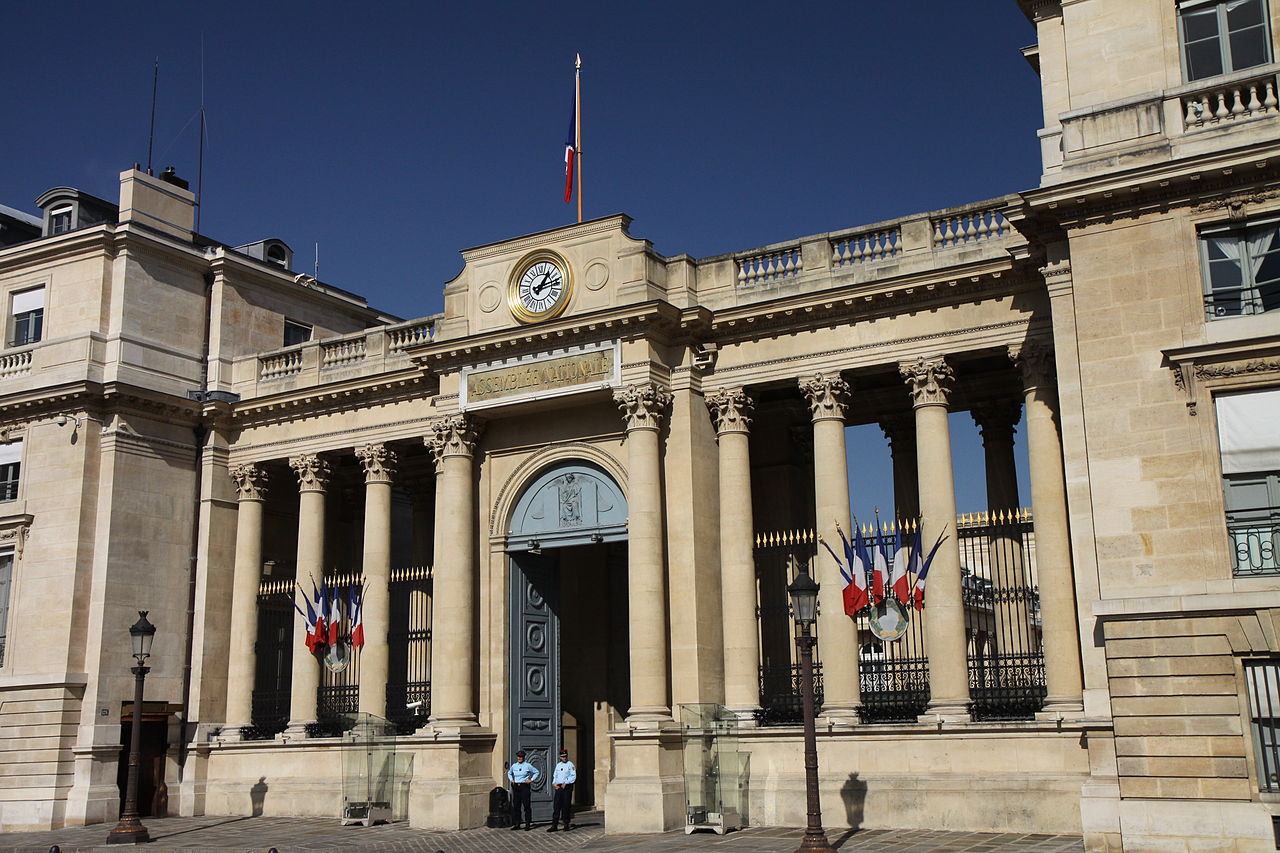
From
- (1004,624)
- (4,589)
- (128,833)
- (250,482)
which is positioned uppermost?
(250,482)

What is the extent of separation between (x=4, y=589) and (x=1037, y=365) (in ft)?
74.9

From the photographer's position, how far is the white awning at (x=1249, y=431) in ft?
56.8

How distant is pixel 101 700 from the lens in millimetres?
28250

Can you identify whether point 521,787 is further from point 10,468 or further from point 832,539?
point 10,468

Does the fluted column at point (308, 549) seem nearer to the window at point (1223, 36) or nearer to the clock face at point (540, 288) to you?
the clock face at point (540, 288)

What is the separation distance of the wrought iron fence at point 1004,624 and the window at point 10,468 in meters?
21.1

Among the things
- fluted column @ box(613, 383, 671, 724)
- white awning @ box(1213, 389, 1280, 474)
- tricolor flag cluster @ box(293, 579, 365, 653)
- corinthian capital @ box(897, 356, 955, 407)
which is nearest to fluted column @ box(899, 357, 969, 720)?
corinthian capital @ box(897, 356, 955, 407)

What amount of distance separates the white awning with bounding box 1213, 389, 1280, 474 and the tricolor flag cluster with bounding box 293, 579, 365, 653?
712 inches

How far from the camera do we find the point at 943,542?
2275cm

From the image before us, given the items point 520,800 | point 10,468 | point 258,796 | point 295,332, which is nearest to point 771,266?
point 520,800

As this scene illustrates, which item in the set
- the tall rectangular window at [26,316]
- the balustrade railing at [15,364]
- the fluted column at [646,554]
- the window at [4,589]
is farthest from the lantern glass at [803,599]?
the tall rectangular window at [26,316]

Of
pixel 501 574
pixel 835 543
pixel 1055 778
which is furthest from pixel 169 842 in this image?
pixel 1055 778

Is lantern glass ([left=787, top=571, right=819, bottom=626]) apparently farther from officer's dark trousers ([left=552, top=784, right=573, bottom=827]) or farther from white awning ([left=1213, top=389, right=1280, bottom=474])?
officer's dark trousers ([left=552, top=784, right=573, bottom=827])

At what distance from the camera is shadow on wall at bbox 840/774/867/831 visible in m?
21.8
